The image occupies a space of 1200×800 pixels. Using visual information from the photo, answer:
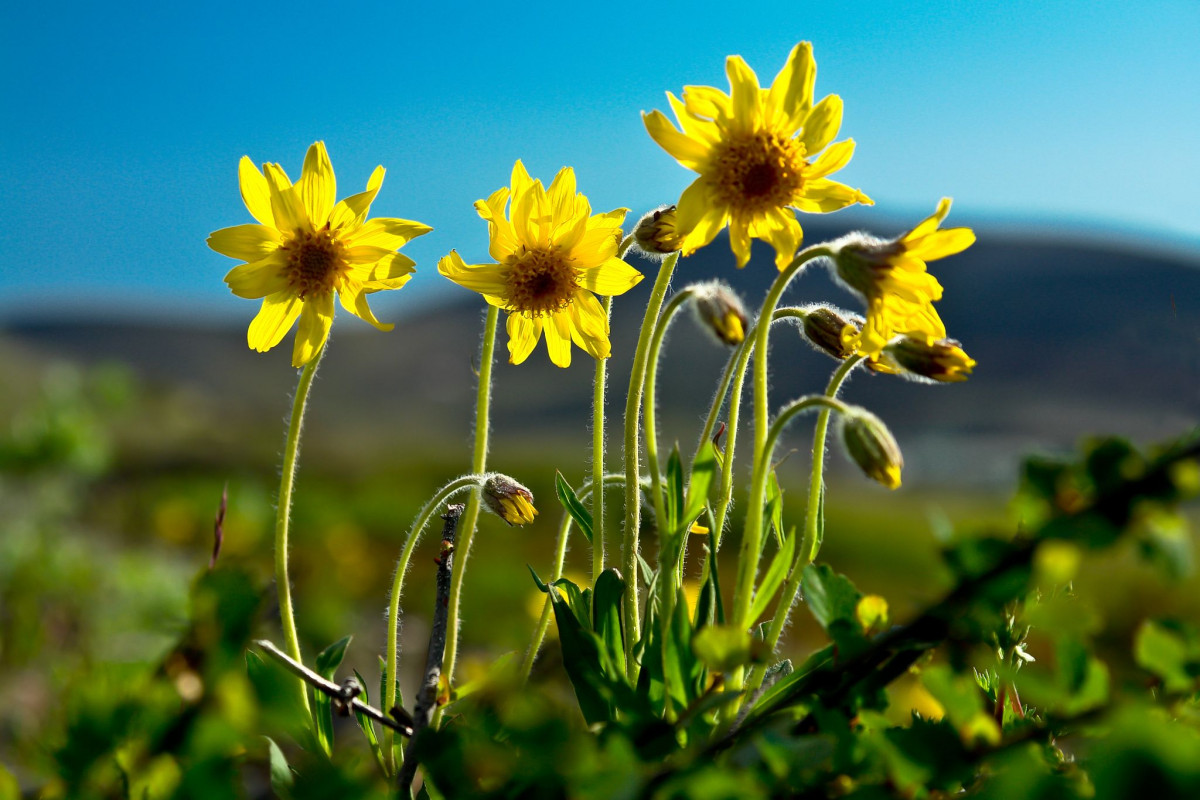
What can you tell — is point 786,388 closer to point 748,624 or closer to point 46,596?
point 46,596

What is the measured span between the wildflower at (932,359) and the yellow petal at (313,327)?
70cm

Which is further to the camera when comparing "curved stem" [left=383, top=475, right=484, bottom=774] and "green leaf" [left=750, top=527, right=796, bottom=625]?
"curved stem" [left=383, top=475, right=484, bottom=774]

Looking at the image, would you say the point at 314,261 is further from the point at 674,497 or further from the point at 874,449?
the point at 874,449

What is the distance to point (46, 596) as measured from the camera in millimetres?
5426

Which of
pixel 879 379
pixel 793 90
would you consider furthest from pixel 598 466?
pixel 879 379

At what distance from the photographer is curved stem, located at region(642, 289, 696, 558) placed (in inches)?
34.3

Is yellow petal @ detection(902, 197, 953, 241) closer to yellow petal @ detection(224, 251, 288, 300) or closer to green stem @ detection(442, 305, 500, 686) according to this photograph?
green stem @ detection(442, 305, 500, 686)

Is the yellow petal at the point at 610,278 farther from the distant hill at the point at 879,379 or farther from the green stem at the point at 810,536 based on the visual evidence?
the distant hill at the point at 879,379

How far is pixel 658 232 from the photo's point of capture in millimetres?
1099

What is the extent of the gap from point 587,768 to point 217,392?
4337cm

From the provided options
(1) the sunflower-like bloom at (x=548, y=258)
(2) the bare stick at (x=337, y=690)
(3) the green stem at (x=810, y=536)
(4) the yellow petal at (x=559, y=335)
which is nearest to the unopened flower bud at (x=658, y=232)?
(1) the sunflower-like bloom at (x=548, y=258)

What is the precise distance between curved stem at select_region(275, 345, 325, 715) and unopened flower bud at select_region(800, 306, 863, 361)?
24.3 inches

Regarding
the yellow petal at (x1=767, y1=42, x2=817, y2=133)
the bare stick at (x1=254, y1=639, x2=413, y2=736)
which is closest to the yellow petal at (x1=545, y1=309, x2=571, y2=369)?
the yellow petal at (x1=767, y1=42, x2=817, y2=133)

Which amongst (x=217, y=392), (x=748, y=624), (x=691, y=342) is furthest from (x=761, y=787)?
(x=217, y=392)
